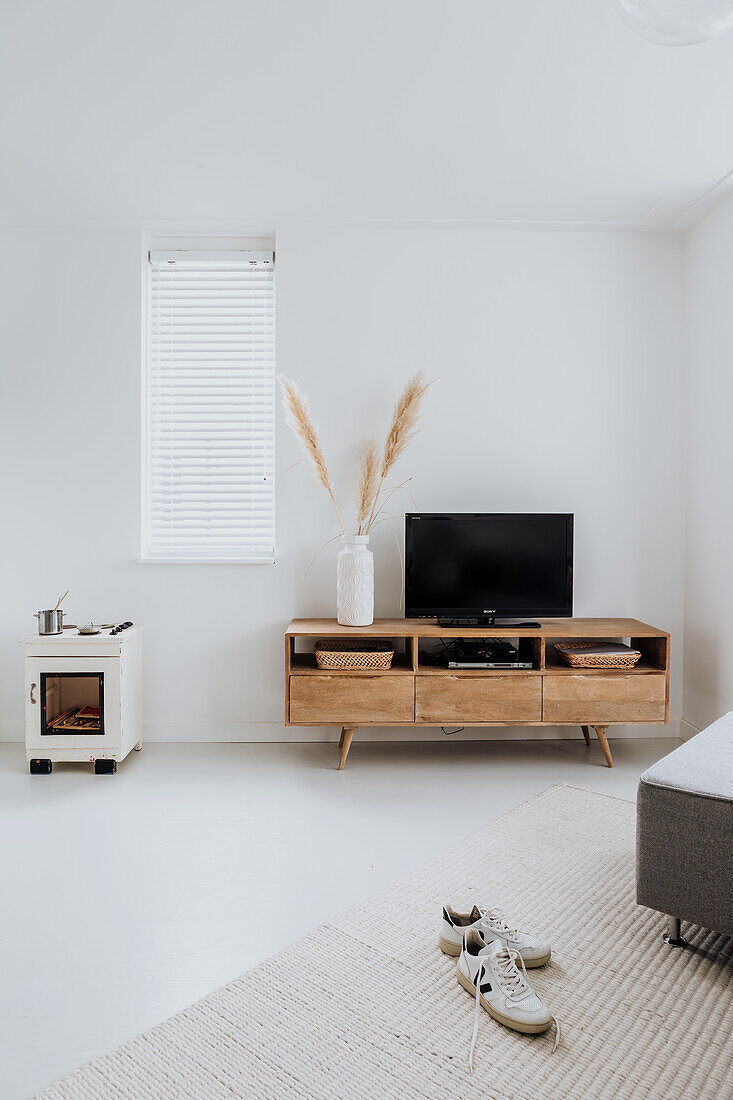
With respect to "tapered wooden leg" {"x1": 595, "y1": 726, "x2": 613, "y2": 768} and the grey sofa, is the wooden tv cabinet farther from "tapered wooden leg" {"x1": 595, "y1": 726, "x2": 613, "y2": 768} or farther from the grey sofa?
the grey sofa

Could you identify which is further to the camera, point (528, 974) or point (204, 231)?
point (204, 231)

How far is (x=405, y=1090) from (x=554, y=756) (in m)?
2.32

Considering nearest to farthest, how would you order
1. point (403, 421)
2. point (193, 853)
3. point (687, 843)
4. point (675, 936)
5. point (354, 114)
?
point (687, 843) < point (675, 936) < point (193, 853) < point (354, 114) < point (403, 421)

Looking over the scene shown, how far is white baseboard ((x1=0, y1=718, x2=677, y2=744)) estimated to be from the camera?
3.83 meters

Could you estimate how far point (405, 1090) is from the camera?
4.80ft

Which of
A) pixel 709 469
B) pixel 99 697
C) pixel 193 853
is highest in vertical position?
pixel 709 469

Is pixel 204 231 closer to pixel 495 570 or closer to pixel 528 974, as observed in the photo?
pixel 495 570

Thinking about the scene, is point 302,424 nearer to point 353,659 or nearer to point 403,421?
point 403,421

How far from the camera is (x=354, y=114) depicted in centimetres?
269

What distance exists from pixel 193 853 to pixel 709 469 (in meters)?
2.86

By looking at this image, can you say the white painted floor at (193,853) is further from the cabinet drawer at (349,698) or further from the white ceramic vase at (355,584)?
the white ceramic vase at (355,584)

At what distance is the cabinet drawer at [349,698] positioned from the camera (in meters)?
3.35

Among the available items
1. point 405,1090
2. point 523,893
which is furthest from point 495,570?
point 405,1090

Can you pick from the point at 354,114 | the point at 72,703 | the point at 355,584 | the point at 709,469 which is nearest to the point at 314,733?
the point at 355,584
